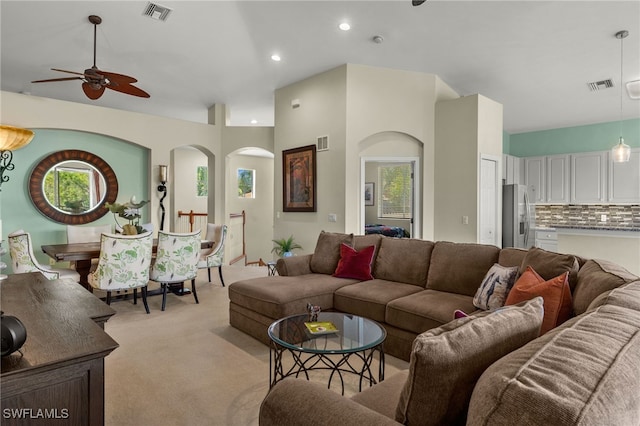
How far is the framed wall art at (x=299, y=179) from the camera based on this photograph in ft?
19.0

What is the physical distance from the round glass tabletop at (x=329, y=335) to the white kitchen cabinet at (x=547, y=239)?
543cm

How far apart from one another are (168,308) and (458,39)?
470 cm

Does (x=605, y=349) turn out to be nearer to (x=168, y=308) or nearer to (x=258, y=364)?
(x=258, y=364)

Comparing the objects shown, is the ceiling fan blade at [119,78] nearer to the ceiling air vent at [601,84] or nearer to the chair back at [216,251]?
the chair back at [216,251]

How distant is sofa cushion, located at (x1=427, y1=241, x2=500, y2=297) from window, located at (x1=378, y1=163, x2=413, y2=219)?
385 centimetres

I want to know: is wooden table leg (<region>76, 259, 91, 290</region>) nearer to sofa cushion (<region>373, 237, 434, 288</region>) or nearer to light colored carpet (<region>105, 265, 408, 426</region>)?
light colored carpet (<region>105, 265, 408, 426</region>)

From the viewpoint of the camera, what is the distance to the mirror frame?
5.66m

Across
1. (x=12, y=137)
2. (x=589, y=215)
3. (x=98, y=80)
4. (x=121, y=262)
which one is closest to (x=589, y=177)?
(x=589, y=215)

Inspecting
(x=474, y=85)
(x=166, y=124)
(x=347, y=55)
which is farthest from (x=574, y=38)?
(x=166, y=124)

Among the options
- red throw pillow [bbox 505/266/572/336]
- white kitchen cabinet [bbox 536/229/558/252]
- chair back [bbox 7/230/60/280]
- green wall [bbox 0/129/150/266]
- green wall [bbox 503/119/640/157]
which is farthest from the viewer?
green wall [bbox 503/119/640/157]

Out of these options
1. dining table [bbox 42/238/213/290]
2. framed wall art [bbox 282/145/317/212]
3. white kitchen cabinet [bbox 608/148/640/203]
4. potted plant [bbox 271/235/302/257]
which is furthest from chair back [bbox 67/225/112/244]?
white kitchen cabinet [bbox 608/148/640/203]

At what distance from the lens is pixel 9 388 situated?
98cm

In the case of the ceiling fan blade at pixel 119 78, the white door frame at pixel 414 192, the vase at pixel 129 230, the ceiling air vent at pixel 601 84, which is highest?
the ceiling air vent at pixel 601 84

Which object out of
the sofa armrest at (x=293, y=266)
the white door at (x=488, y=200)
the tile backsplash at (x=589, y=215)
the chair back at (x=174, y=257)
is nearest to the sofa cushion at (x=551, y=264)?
the sofa armrest at (x=293, y=266)
